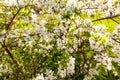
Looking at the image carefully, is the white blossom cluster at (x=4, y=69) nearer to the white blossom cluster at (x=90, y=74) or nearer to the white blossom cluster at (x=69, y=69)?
the white blossom cluster at (x=69, y=69)

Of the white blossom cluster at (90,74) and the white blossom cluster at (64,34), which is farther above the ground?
the white blossom cluster at (64,34)

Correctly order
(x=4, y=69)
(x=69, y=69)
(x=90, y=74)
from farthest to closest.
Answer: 1. (x=4, y=69)
2. (x=90, y=74)
3. (x=69, y=69)

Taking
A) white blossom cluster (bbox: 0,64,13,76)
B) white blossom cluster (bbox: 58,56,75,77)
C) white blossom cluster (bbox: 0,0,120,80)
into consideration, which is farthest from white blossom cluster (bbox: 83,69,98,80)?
white blossom cluster (bbox: 0,64,13,76)

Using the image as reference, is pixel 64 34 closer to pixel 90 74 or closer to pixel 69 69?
pixel 69 69

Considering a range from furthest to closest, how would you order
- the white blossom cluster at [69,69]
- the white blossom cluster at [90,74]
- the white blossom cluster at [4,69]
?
the white blossom cluster at [4,69], the white blossom cluster at [90,74], the white blossom cluster at [69,69]

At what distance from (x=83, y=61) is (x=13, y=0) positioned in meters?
1.49

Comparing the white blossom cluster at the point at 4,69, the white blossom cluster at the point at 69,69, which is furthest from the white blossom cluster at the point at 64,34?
the white blossom cluster at the point at 4,69

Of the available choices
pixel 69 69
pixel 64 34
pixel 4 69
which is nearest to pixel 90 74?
pixel 69 69

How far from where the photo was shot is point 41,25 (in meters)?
4.66

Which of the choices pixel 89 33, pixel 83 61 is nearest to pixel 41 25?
pixel 89 33

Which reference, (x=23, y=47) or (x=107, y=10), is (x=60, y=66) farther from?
(x=107, y=10)

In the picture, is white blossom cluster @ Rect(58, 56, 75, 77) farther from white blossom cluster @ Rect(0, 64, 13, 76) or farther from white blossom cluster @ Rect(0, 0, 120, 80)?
white blossom cluster @ Rect(0, 64, 13, 76)

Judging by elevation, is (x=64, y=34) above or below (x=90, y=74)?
above

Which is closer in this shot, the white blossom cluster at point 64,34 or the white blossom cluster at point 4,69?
the white blossom cluster at point 64,34
